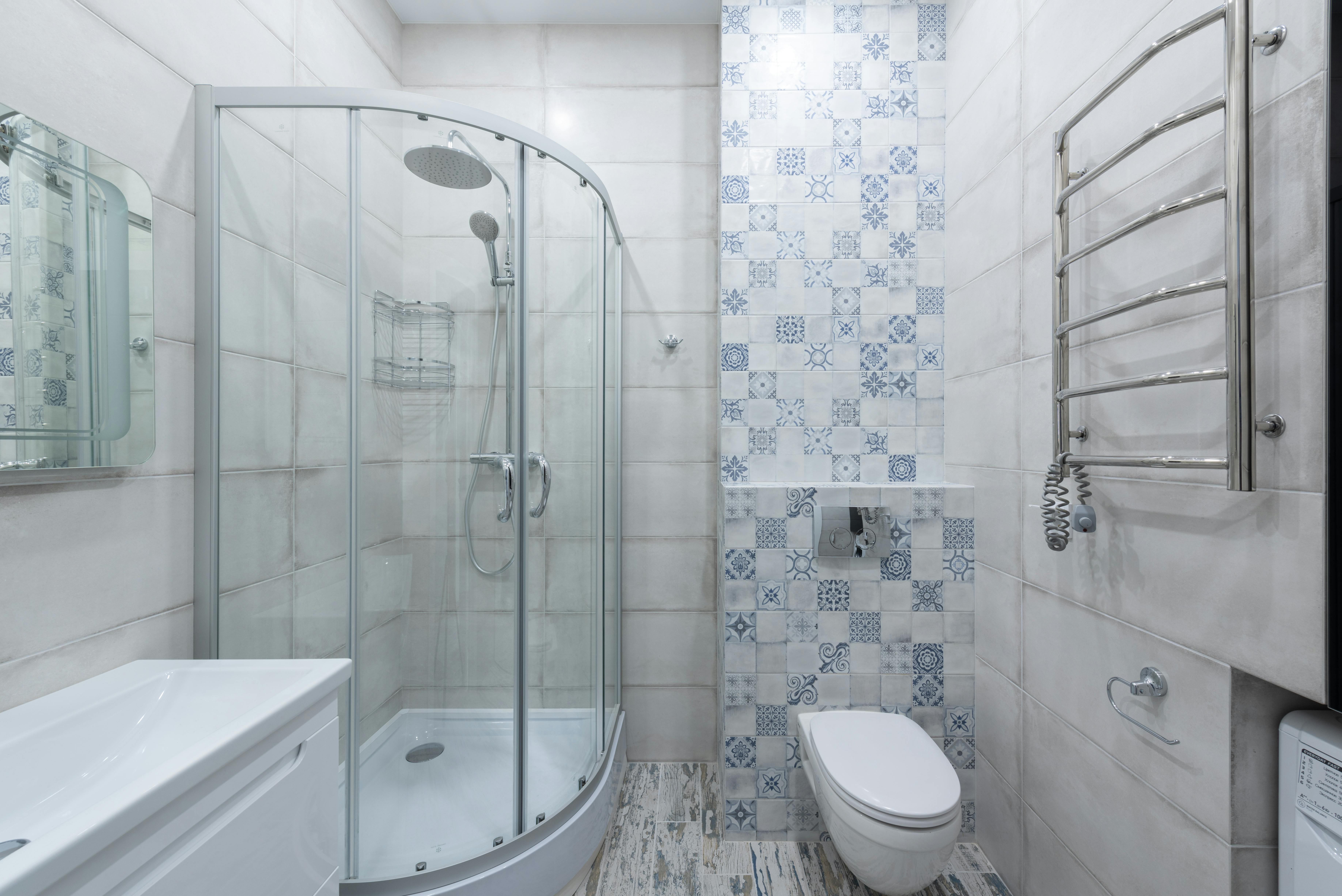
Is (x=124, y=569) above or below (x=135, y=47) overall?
below

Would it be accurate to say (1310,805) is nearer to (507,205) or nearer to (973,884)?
(973,884)

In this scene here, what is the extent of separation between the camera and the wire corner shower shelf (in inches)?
50.2

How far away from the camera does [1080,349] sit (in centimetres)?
128

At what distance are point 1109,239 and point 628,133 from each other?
1650 mm

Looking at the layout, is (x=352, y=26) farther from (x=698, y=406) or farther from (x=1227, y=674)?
(x=1227, y=674)

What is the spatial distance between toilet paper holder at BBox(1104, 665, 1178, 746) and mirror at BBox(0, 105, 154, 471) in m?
1.85

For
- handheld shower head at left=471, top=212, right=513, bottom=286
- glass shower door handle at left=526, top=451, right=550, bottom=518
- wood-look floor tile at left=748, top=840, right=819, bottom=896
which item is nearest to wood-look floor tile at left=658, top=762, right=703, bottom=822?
wood-look floor tile at left=748, top=840, right=819, bottom=896

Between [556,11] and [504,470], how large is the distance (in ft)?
5.75

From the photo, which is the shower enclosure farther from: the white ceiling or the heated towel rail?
the heated towel rail

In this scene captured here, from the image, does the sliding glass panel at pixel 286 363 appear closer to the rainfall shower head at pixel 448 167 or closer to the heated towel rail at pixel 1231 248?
the rainfall shower head at pixel 448 167

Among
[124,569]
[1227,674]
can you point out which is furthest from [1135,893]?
[124,569]

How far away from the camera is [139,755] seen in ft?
2.86

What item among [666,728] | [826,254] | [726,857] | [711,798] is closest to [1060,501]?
[826,254]

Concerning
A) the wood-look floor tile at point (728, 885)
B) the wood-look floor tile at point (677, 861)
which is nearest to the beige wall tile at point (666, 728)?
the wood-look floor tile at point (677, 861)
